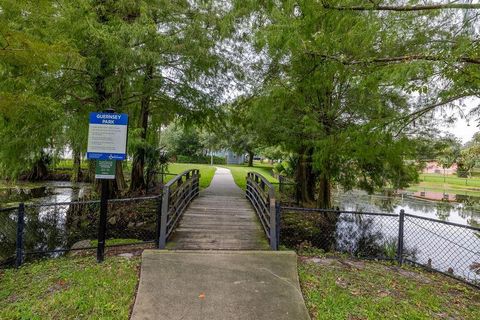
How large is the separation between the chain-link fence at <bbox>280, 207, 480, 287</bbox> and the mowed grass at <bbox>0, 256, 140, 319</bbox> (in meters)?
A: 3.22

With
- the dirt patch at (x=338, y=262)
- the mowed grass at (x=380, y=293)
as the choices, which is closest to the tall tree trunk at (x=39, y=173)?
the dirt patch at (x=338, y=262)

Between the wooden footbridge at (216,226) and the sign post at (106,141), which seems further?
the wooden footbridge at (216,226)

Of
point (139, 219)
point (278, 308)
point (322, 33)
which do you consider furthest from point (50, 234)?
point (322, 33)

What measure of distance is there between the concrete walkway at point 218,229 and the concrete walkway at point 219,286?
0.50 metres

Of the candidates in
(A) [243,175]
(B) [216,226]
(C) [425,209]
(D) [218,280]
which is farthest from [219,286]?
(A) [243,175]

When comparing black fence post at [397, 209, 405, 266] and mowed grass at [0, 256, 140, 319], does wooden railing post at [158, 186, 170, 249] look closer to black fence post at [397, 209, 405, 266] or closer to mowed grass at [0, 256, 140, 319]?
mowed grass at [0, 256, 140, 319]

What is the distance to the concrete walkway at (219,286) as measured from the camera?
3.23m

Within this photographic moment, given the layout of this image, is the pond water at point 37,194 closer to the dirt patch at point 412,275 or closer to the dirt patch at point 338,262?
the dirt patch at point 338,262

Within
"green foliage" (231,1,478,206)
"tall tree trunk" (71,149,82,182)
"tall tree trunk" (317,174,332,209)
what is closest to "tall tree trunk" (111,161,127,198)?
"tall tree trunk" (71,149,82,182)

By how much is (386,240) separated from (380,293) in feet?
17.8

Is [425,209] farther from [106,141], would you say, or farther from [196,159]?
[196,159]

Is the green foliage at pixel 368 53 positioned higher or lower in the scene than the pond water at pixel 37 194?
higher

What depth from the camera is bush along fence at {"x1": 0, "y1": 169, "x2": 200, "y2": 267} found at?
5.78 m

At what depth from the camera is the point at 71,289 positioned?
3.51 m
